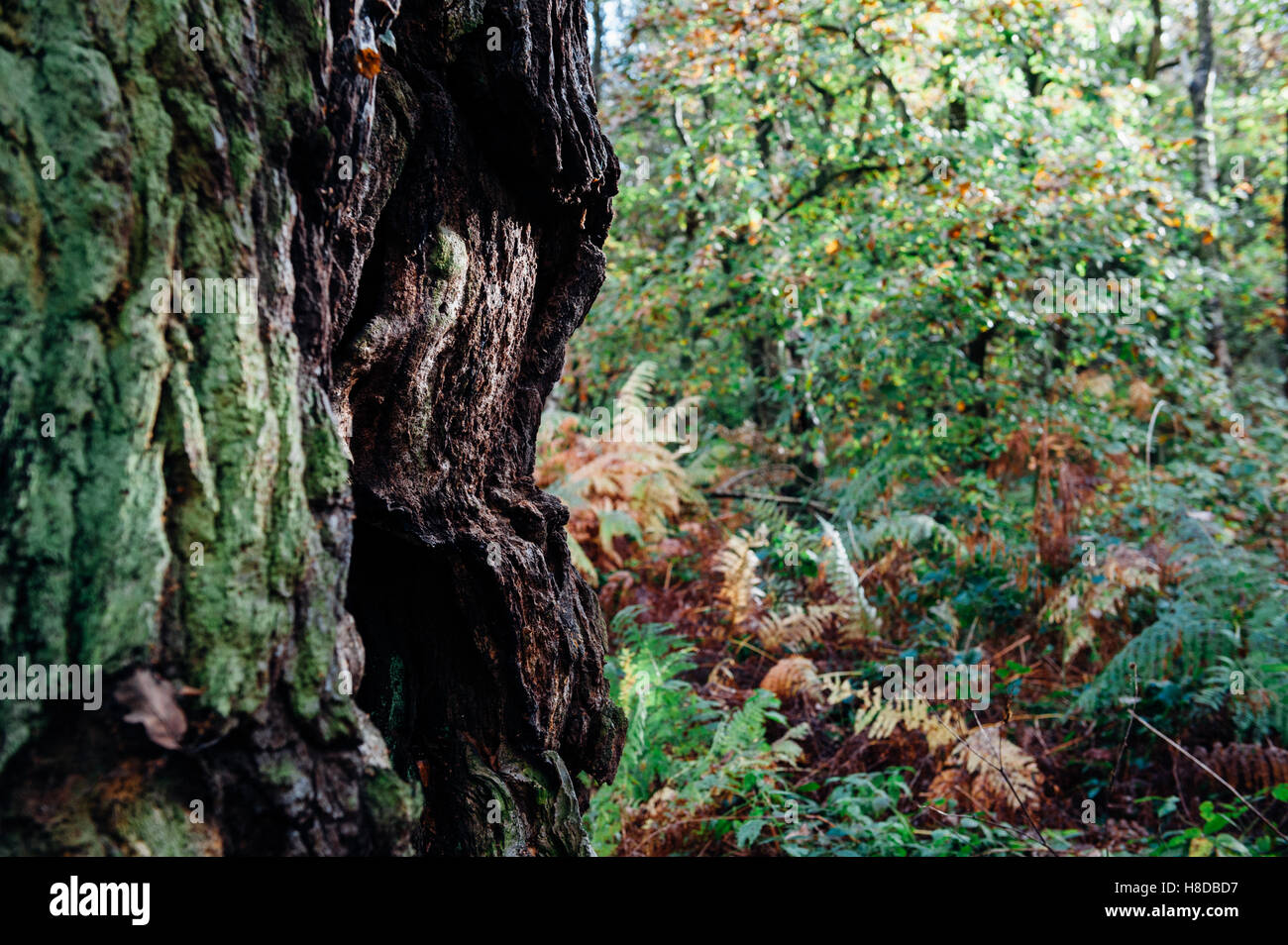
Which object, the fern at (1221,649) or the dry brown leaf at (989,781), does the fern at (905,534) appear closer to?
the fern at (1221,649)

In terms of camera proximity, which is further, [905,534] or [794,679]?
[905,534]

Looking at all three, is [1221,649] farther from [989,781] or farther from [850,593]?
[850,593]

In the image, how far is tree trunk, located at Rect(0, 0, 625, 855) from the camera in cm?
126

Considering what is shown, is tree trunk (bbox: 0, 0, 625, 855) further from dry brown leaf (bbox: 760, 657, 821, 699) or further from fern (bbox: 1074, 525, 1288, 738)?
fern (bbox: 1074, 525, 1288, 738)

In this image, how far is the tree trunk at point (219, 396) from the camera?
126 cm

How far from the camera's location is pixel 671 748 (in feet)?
15.9

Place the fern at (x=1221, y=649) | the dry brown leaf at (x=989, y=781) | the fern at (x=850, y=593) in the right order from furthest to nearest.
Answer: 1. the fern at (x=850, y=593)
2. the fern at (x=1221, y=649)
3. the dry brown leaf at (x=989, y=781)

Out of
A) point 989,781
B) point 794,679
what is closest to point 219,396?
point 989,781

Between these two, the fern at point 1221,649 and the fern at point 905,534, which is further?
the fern at point 905,534

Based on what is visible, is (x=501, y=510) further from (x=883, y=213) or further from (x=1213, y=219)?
(x=1213, y=219)

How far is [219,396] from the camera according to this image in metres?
1.41

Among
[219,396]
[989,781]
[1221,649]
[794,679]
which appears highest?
[219,396]

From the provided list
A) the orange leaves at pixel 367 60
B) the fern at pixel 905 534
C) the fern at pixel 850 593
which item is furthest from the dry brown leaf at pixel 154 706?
the fern at pixel 905 534
